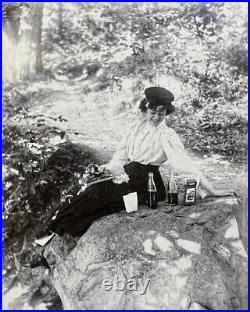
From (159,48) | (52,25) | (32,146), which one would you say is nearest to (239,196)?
(159,48)

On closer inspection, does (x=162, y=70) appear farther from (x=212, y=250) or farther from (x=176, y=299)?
(x=176, y=299)

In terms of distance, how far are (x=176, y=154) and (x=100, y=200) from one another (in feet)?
2.31

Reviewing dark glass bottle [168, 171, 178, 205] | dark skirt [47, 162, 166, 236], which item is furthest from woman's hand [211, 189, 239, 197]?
dark skirt [47, 162, 166, 236]

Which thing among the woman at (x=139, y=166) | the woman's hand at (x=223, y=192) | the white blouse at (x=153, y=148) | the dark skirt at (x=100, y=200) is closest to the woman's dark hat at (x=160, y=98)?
the woman at (x=139, y=166)

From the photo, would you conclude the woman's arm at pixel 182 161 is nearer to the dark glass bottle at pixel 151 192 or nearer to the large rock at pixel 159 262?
the large rock at pixel 159 262

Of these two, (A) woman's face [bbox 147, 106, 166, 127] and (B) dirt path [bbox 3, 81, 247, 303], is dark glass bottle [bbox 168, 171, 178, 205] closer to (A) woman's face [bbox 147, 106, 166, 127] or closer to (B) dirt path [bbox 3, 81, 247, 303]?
(B) dirt path [bbox 3, 81, 247, 303]

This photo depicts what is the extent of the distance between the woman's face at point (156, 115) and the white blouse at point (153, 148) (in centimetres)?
3

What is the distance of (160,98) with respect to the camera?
2682mm

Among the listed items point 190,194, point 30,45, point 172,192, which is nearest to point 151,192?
point 172,192

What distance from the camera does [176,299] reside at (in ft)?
7.97

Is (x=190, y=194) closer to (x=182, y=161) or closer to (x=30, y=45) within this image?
(x=182, y=161)

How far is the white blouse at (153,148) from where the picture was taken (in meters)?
2.65

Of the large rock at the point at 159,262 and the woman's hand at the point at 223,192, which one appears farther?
the woman's hand at the point at 223,192

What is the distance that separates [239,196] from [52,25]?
206 centimetres
